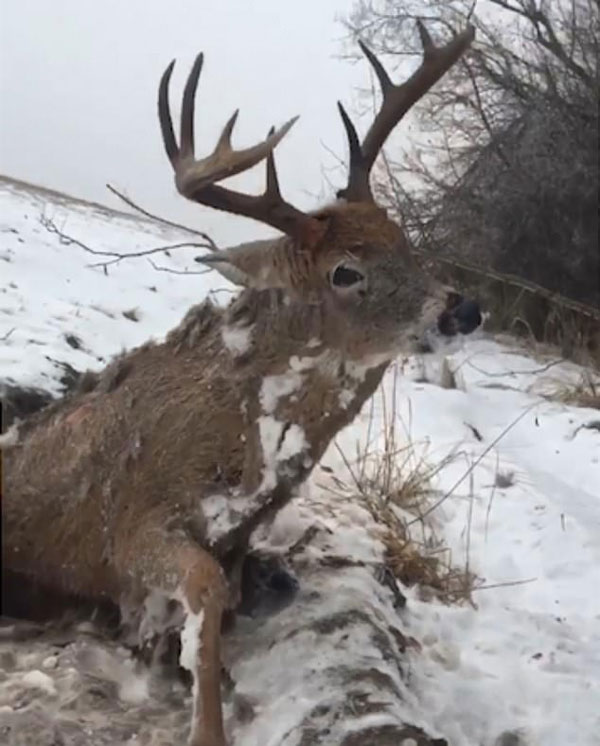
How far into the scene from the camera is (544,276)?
31.8 feet

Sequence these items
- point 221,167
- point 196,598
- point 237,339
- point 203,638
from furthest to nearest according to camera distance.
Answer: point 237,339 < point 221,167 < point 196,598 < point 203,638

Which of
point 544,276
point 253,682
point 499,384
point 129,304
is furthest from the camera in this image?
point 544,276

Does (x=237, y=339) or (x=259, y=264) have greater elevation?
(x=259, y=264)

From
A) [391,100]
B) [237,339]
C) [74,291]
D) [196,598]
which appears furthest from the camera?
[74,291]

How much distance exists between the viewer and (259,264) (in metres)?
3.43

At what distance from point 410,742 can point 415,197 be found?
26.1 feet

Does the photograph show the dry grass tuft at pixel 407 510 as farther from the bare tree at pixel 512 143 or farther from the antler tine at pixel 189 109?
the bare tree at pixel 512 143

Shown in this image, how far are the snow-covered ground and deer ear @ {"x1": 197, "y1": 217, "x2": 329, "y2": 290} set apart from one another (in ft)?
3.17

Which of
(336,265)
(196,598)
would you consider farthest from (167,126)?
(196,598)

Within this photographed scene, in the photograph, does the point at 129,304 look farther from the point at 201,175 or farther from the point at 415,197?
the point at 201,175

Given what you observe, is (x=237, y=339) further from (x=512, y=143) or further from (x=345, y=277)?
(x=512, y=143)

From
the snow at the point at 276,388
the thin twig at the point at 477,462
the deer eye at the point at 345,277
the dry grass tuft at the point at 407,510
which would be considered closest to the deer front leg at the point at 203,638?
the snow at the point at 276,388

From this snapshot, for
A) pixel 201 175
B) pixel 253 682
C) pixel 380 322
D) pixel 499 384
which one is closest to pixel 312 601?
pixel 253 682

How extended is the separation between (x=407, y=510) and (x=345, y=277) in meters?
1.57
